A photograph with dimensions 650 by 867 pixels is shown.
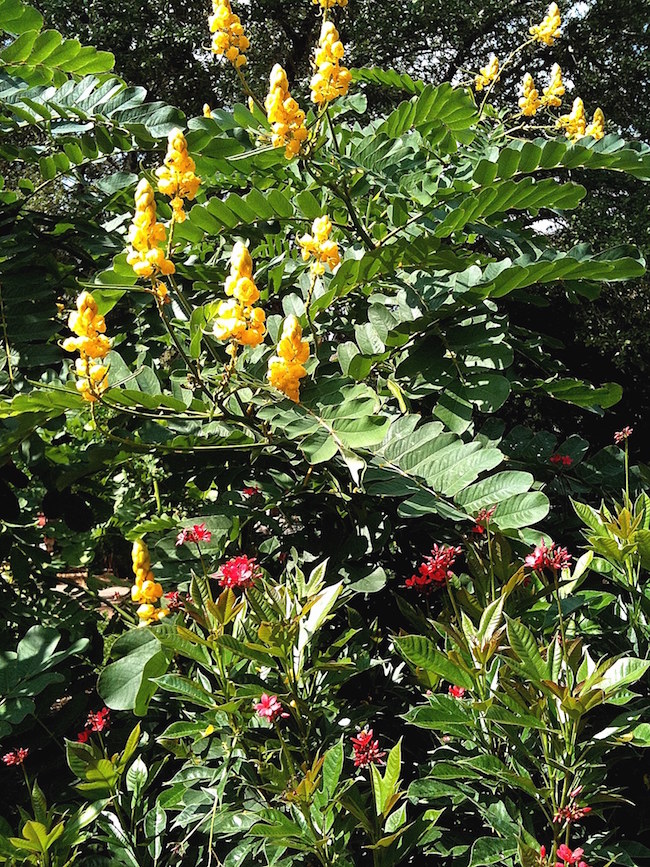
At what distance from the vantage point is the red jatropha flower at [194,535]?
124cm

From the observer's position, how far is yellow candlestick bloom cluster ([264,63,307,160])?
1382 mm

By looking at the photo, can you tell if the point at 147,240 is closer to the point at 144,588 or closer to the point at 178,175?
the point at 178,175

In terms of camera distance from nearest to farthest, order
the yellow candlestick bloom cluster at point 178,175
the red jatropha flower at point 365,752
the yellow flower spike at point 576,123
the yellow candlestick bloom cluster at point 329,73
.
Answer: the red jatropha flower at point 365,752
the yellow candlestick bloom cluster at point 178,175
the yellow candlestick bloom cluster at point 329,73
the yellow flower spike at point 576,123

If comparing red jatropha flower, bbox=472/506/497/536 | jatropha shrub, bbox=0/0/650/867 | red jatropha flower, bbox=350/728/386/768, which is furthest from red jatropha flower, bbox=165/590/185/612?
red jatropha flower, bbox=472/506/497/536

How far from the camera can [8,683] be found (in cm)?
131

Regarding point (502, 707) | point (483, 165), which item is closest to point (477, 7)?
point (483, 165)

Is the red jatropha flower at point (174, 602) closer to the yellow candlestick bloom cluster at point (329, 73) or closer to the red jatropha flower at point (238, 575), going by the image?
the red jatropha flower at point (238, 575)

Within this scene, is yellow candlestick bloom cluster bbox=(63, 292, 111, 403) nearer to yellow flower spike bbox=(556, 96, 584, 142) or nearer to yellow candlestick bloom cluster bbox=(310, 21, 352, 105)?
yellow candlestick bloom cluster bbox=(310, 21, 352, 105)

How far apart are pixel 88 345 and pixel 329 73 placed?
77 cm

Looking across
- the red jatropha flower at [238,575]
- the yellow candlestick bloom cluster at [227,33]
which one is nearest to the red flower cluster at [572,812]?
the red jatropha flower at [238,575]

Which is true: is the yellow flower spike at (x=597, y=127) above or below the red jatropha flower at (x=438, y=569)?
above

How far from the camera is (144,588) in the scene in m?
1.20

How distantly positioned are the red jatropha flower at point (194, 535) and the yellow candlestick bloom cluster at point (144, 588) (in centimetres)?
6

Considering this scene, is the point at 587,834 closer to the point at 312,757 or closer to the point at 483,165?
the point at 312,757
